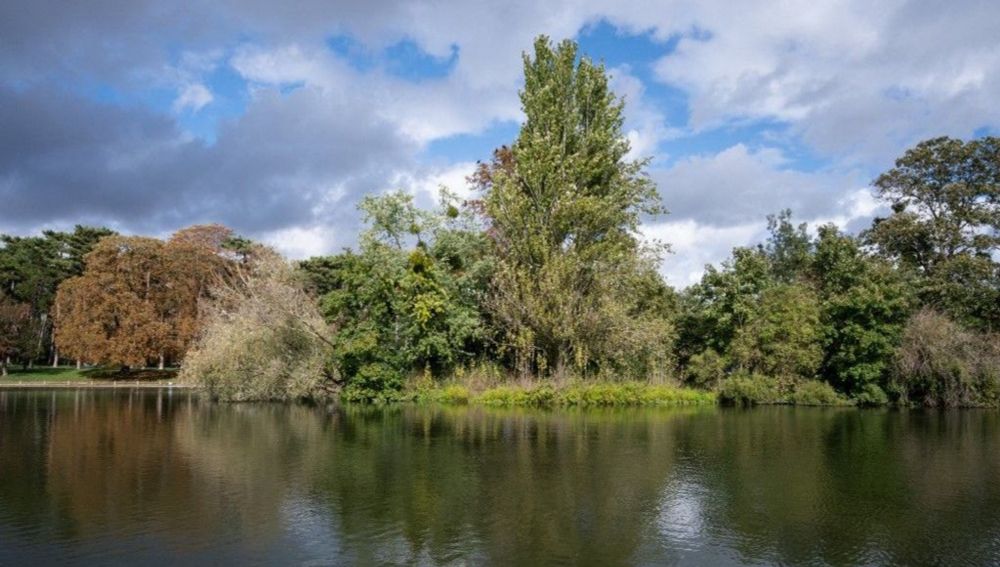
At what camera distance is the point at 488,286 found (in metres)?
40.4

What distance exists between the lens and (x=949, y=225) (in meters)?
46.8

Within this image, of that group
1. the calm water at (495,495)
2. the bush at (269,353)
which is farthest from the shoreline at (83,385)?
the calm water at (495,495)

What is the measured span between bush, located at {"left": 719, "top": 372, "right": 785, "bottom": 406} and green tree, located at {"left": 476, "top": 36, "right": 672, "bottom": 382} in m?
4.40

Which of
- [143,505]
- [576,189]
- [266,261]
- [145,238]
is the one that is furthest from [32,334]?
[143,505]

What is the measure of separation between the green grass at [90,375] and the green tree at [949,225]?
59.2 meters

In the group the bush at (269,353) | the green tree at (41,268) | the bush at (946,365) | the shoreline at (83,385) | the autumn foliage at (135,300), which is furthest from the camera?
the green tree at (41,268)

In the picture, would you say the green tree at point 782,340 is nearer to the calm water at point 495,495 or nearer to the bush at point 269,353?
the calm water at point 495,495

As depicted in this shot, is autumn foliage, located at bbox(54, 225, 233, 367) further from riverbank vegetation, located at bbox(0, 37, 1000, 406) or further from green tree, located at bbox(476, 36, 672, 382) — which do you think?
green tree, located at bbox(476, 36, 672, 382)

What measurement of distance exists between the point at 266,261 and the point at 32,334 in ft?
134

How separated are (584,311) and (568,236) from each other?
416 centimetres

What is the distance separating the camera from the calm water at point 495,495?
36.2 ft

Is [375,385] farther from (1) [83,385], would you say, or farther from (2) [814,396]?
(1) [83,385]

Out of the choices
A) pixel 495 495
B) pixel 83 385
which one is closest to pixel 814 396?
pixel 495 495

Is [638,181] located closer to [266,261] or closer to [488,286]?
[488,286]
